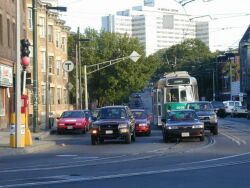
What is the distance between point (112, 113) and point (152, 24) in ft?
119

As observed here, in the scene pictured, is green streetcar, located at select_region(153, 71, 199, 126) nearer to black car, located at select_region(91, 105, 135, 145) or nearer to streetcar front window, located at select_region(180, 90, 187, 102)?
streetcar front window, located at select_region(180, 90, 187, 102)

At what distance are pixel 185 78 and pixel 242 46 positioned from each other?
69.4 m

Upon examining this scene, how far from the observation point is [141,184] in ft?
43.1

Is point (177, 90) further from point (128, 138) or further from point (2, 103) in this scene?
point (2, 103)

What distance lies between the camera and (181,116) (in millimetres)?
28406

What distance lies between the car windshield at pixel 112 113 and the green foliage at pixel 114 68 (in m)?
53.8

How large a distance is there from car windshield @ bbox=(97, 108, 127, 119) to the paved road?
8.70ft

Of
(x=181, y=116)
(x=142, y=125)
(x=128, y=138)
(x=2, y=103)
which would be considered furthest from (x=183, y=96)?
(x=2, y=103)

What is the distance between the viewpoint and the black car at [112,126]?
27094 mm

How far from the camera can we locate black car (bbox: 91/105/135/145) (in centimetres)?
2709

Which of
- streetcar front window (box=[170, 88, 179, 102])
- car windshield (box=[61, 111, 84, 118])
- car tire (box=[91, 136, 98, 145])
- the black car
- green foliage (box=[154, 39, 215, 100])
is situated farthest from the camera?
green foliage (box=[154, 39, 215, 100])

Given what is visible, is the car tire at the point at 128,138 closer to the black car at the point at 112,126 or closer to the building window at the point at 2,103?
the black car at the point at 112,126

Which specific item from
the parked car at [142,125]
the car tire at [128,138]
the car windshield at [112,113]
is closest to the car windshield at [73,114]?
the parked car at [142,125]

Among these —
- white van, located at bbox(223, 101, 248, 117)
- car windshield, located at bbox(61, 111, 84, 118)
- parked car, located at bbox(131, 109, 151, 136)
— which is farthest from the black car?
white van, located at bbox(223, 101, 248, 117)
